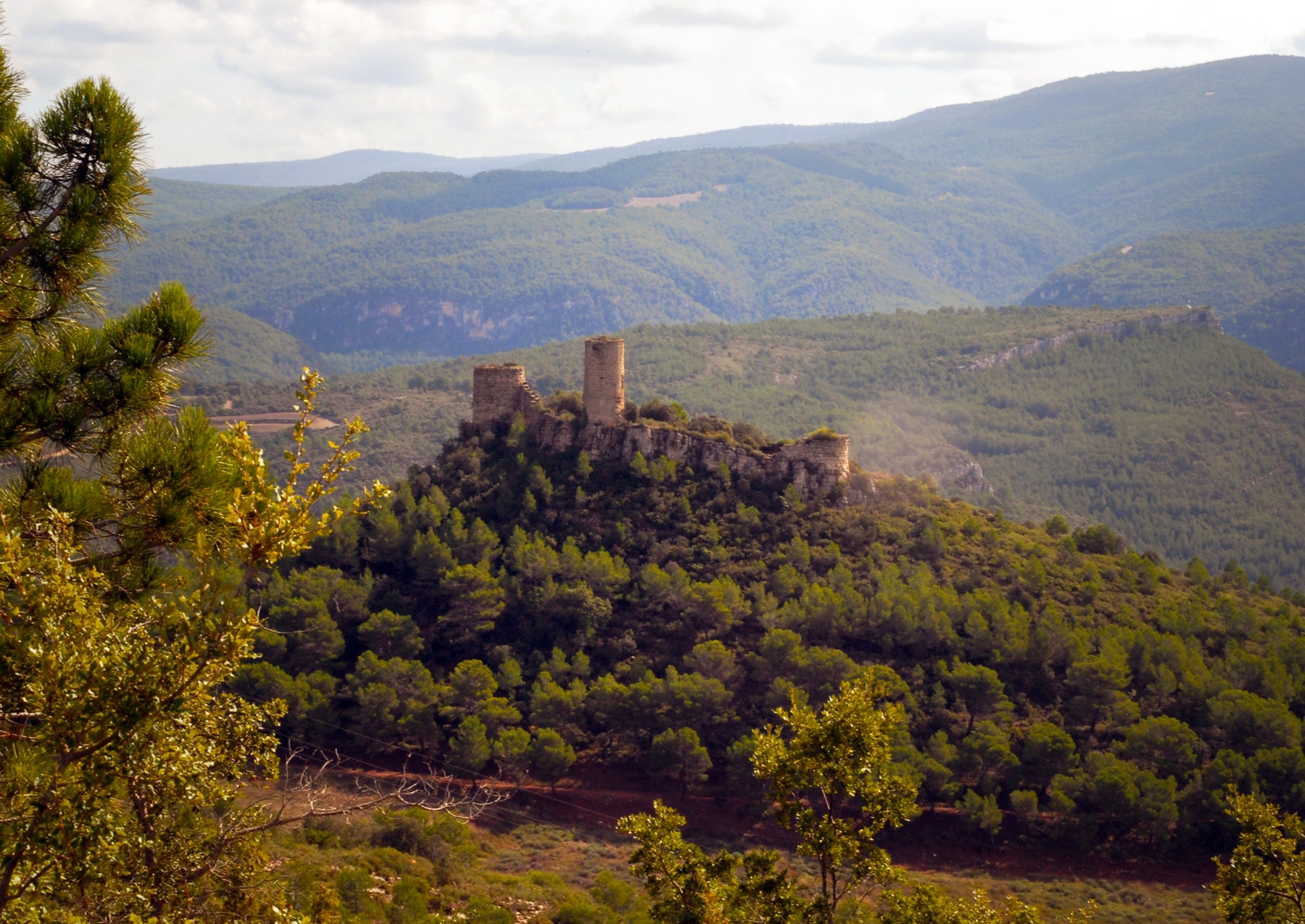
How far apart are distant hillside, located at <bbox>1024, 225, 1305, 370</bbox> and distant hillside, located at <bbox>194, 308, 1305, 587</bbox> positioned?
207 ft

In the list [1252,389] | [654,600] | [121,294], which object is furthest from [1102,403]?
[121,294]

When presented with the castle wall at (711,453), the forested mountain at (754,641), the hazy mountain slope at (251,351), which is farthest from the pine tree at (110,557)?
the hazy mountain slope at (251,351)

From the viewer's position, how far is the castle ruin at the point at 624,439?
3512 centimetres

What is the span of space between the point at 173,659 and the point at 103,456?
8.40 feet

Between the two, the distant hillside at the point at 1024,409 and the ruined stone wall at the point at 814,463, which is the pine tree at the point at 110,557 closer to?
the ruined stone wall at the point at 814,463

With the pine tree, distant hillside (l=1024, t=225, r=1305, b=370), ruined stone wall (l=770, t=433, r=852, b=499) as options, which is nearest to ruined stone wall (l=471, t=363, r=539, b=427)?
ruined stone wall (l=770, t=433, r=852, b=499)

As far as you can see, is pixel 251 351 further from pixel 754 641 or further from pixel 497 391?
pixel 754 641

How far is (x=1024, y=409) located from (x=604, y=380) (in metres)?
62.4

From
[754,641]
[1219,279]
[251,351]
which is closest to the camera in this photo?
[754,641]

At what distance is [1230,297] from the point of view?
555 feet

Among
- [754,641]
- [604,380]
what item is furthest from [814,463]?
[604,380]

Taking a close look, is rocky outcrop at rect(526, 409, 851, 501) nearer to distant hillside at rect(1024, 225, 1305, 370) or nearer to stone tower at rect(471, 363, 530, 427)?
stone tower at rect(471, 363, 530, 427)

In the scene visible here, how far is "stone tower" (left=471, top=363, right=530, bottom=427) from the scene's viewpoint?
37.6 metres

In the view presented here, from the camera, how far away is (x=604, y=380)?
35531 mm
